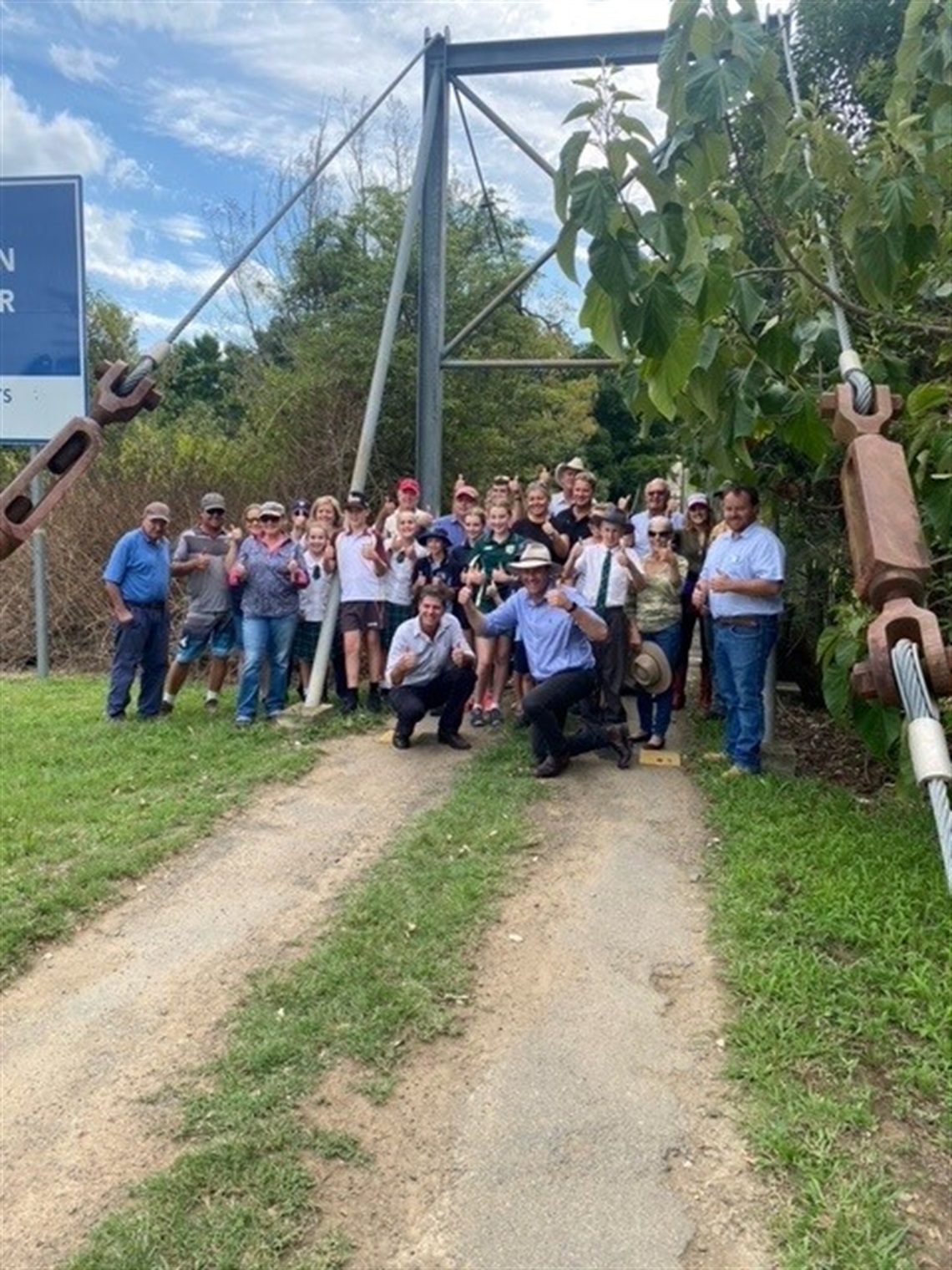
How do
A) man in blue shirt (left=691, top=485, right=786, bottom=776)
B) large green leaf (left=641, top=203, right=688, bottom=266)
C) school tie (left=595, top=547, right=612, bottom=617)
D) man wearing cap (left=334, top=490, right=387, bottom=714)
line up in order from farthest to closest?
man wearing cap (left=334, top=490, right=387, bottom=714) < school tie (left=595, top=547, right=612, bottom=617) < man in blue shirt (left=691, top=485, right=786, bottom=776) < large green leaf (left=641, top=203, right=688, bottom=266)

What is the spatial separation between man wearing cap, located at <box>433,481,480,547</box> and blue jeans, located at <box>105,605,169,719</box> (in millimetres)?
2278

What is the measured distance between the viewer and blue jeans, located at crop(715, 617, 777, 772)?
648 centimetres

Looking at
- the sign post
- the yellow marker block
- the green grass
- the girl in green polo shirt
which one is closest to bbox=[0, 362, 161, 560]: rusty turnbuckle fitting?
the green grass

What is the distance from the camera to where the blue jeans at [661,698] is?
23.7 ft

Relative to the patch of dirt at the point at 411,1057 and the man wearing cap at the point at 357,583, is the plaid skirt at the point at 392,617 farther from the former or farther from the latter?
the patch of dirt at the point at 411,1057

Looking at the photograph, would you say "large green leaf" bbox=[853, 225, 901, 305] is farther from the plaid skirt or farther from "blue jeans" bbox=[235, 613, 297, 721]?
"blue jeans" bbox=[235, 613, 297, 721]

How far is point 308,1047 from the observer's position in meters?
3.46

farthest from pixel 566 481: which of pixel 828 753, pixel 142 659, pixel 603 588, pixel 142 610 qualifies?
pixel 142 659

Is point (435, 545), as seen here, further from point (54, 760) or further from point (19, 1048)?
point (19, 1048)

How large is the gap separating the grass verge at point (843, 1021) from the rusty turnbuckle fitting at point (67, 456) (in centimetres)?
242

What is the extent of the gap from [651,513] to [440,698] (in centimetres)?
213

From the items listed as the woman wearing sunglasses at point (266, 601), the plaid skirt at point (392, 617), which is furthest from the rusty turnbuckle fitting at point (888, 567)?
the plaid skirt at point (392, 617)

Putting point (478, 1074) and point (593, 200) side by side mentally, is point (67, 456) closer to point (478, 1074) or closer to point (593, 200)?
point (593, 200)

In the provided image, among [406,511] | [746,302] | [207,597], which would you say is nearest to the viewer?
[746,302]
